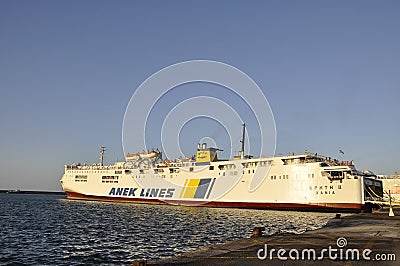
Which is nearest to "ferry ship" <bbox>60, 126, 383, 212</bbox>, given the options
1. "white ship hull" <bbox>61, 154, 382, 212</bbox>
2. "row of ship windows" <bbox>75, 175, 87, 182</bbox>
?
"white ship hull" <bbox>61, 154, 382, 212</bbox>

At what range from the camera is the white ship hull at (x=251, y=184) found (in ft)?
155

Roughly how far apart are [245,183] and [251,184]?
1.10 m

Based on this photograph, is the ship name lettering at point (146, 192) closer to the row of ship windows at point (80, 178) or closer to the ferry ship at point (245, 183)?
Result: the ferry ship at point (245, 183)

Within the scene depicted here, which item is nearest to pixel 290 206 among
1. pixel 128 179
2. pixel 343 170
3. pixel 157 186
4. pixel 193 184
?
pixel 343 170

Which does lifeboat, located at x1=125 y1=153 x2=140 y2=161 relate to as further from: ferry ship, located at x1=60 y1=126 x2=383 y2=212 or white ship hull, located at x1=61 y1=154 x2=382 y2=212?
white ship hull, located at x1=61 y1=154 x2=382 y2=212

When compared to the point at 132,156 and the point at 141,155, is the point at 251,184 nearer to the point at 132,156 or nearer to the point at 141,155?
the point at 141,155

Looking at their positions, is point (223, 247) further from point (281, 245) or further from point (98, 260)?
point (98, 260)

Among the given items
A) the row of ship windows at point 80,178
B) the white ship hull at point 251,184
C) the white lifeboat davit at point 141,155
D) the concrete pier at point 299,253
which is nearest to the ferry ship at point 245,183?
the white ship hull at point 251,184

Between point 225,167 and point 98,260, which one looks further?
point 225,167

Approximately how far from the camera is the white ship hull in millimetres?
47156

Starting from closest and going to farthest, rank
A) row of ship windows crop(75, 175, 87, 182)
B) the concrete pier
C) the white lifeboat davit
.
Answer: the concrete pier → the white lifeboat davit → row of ship windows crop(75, 175, 87, 182)

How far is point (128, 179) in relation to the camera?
70.4 meters

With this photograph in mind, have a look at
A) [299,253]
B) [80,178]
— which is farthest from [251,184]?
[80,178]

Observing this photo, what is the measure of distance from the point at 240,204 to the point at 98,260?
41.1 m
